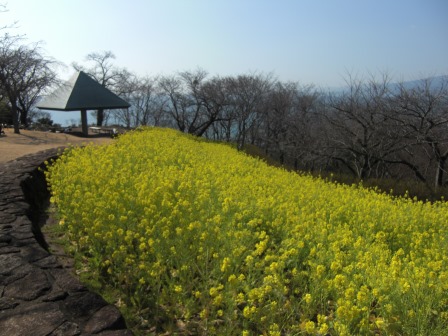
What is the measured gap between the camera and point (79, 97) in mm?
21812

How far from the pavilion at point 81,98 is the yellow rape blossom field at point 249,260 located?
661 inches

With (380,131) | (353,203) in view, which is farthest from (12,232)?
(380,131)

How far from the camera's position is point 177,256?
3357mm

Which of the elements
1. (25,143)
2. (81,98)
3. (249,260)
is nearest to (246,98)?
(81,98)

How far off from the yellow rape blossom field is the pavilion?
1680cm

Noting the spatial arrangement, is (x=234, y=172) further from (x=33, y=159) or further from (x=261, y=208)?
(x=33, y=159)

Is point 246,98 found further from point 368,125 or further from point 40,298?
point 40,298

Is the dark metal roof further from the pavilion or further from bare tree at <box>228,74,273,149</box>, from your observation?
bare tree at <box>228,74,273,149</box>

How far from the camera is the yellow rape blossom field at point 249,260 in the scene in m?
2.72

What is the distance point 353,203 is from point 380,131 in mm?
11546

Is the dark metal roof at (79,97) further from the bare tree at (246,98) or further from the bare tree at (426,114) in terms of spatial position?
the bare tree at (426,114)

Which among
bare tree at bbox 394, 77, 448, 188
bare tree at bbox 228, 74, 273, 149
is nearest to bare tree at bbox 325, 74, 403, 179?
bare tree at bbox 394, 77, 448, 188

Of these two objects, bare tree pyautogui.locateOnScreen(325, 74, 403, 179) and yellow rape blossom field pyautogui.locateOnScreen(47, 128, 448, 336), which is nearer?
yellow rape blossom field pyautogui.locateOnScreen(47, 128, 448, 336)

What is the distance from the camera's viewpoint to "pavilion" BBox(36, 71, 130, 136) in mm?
21266
